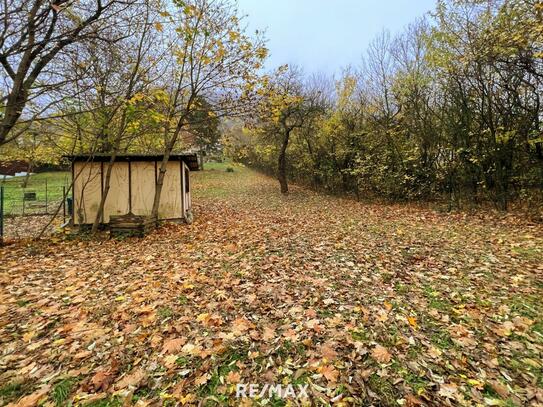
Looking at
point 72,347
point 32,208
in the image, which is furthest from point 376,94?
point 32,208

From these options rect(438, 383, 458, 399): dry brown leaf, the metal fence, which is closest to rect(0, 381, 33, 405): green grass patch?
rect(438, 383, 458, 399): dry brown leaf

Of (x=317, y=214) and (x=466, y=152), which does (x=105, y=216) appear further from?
(x=466, y=152)

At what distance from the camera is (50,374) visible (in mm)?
2656

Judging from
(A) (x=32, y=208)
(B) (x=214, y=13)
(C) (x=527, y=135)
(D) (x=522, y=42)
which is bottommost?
(A) (x=32, y=208)

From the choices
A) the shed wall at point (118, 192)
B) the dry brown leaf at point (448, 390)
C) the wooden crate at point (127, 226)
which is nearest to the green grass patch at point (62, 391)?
the dry brown leaf at point (448, 390)

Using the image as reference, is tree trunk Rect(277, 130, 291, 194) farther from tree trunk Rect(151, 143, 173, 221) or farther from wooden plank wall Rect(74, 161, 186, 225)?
tree trunk Rect(151, 143, 173, 221)

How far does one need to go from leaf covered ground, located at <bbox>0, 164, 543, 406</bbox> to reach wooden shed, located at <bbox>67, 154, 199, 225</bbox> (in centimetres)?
336

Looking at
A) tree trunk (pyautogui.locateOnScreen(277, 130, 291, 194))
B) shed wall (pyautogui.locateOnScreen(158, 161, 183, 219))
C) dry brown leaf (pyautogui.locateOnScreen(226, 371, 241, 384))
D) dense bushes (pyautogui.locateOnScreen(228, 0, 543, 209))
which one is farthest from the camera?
tree trunk (pyautogui.locateOnScreen(277, 130, 291, 194))

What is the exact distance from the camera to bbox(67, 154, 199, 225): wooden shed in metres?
9.78

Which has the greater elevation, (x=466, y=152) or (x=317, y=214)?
(x=466, y=152)

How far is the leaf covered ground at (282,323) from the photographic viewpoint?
243 centimetres

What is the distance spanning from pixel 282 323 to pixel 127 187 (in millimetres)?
8940

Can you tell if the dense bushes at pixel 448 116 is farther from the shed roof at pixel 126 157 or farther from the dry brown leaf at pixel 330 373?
the dry brown leaf at pixel 330 373

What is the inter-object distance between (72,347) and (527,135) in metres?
12.1
